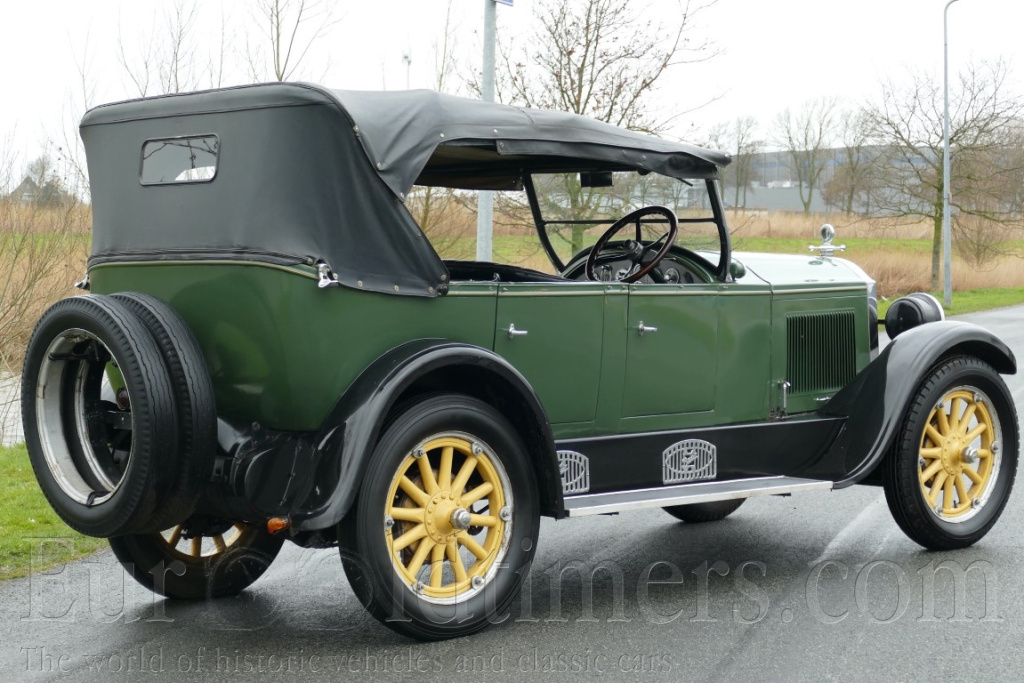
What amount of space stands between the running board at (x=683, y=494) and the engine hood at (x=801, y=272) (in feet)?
3.19

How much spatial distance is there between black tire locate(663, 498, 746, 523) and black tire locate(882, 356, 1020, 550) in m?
1.05

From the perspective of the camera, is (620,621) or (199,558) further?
(199,558)

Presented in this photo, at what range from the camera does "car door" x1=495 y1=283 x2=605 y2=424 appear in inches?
175

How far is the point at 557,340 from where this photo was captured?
15.0ft

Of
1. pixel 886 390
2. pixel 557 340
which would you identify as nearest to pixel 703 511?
pixel 886 390

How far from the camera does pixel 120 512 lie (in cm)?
382

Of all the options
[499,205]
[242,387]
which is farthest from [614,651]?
[499,205]

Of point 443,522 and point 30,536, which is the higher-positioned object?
point 443,522

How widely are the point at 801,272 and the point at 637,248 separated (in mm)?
898

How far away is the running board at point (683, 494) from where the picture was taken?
4.42 m

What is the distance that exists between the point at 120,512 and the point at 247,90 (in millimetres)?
1518

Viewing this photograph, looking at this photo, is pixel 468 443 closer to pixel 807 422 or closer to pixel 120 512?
pixel 120 512

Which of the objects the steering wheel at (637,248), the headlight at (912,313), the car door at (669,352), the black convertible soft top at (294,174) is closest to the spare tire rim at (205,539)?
the black convertible soft top at (294,174)

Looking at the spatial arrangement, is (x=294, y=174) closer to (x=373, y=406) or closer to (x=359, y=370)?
(x=359, y=370)
